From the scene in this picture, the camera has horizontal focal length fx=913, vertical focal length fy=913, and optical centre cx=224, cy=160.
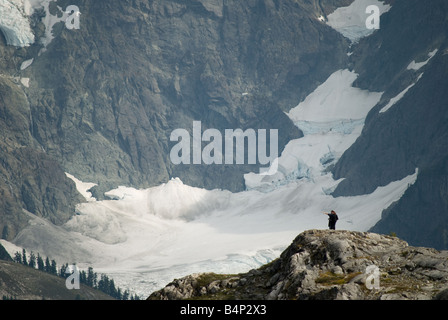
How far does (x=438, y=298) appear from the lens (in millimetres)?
83750

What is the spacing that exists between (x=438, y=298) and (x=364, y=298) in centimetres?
746

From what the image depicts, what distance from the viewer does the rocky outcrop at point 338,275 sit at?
294 feet

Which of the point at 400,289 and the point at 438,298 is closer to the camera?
the point at 438,298

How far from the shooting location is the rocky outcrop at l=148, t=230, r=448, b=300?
294 feet

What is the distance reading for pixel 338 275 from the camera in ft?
316
